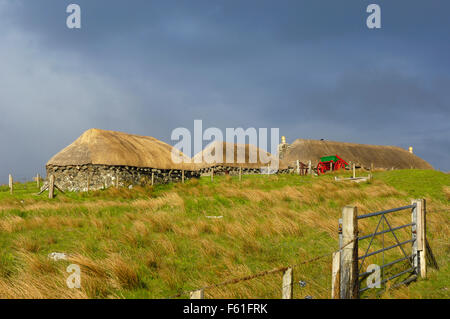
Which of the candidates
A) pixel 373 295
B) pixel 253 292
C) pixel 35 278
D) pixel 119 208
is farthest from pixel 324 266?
pixel 119 208

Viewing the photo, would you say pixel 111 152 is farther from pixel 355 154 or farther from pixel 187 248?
pixel 355 154

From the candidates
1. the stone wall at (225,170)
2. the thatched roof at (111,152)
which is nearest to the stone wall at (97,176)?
the thatched roof at (111,152)

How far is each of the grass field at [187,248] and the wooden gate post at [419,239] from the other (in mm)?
233

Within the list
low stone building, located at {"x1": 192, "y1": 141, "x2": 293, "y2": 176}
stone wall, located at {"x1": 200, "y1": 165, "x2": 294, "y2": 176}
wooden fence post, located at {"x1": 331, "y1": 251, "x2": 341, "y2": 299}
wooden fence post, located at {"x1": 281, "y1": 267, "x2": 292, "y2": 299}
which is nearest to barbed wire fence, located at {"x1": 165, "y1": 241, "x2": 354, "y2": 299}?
wooden fence post, located at {"x1": 281, "y1": 267, "x2": 292, "y2": 299}

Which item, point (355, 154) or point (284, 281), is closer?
point (284, 281)

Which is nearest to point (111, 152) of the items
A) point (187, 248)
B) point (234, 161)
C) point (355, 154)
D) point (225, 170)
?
point (225, 170)

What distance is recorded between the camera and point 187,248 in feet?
25.4

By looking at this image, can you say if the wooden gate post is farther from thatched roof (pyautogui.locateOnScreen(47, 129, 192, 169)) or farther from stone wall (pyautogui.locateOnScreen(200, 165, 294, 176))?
stone wall (pyautogui.locateOnScreen(200, 165, 294, 176))

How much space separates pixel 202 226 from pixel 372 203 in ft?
21.5

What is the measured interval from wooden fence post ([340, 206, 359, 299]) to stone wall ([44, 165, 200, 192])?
76.8 ft

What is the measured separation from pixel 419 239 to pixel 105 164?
23.7 metres

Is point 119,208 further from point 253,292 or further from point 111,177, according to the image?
point 111,177

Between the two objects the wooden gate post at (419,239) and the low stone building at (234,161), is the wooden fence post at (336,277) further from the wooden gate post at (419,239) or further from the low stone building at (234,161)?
A: the low stone building at (234,161)

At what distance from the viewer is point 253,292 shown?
16.7ft
